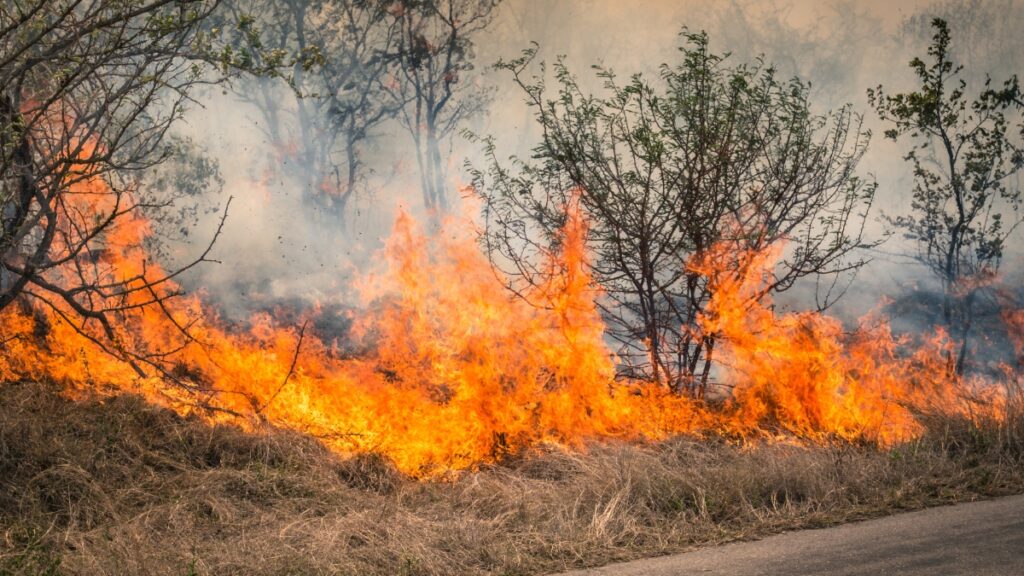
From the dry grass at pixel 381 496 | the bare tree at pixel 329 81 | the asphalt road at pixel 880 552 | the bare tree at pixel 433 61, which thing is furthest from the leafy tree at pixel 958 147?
the bare tree at pixel 329 81

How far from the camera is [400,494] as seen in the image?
29.6 ft

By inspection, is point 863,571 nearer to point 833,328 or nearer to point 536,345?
point 536,345

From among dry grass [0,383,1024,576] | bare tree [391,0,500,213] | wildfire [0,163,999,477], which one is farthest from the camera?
bare tree [391,0,500,213]

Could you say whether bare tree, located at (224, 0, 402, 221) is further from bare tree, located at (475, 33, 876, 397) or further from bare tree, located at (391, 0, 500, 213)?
bare tree, located at (475, 33, 876, 397)

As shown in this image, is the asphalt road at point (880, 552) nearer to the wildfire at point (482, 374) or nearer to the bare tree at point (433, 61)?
the wildfire at point (482, 374)

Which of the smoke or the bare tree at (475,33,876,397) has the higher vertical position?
the smoke

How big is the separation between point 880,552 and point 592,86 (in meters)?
36.0

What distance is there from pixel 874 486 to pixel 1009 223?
28.7 meters

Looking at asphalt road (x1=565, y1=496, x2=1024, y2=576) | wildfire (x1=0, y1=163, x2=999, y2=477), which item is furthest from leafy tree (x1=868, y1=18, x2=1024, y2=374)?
asphalt road (x1=565, y1=496, x2=1024, y2=576)

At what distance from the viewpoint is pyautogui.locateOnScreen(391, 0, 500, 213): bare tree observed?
92.4ft

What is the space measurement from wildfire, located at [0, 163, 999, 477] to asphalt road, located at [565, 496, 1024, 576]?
8.67 ft

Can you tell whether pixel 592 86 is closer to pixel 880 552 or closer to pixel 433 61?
pixel 433 61

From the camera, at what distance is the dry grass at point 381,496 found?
6.95 m

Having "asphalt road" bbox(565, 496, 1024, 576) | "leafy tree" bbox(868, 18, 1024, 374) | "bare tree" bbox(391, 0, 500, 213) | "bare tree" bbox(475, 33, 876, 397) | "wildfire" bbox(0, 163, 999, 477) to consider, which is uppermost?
"bare tree" bbox(391, 0, 500, 213)
